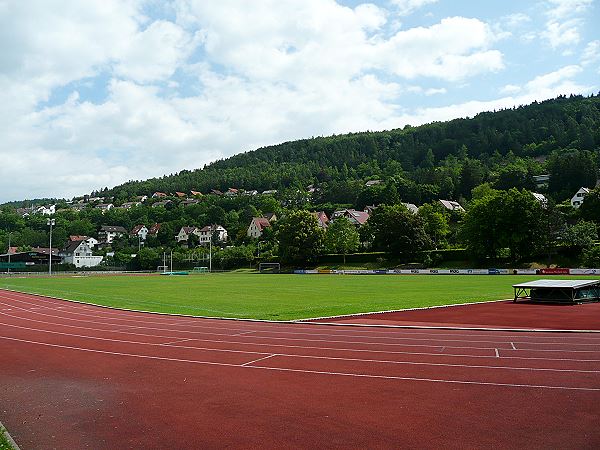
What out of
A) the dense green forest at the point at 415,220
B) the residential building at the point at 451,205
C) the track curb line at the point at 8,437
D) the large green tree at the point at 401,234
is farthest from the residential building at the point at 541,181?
the track curb line at the point at 8,437

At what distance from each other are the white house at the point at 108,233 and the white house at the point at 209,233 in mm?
31788

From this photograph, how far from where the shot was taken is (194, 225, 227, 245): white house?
15650cm

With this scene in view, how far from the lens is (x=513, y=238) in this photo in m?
74.9

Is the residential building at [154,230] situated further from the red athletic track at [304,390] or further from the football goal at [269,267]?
the red athletic track at [304,390]

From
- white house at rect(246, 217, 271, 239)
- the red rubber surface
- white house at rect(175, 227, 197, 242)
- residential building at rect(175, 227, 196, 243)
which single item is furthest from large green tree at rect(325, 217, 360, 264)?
the red rubber surface

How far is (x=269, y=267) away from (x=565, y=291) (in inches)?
3066

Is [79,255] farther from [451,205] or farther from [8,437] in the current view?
[8,437]

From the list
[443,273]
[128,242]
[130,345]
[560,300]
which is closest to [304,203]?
[128,242]

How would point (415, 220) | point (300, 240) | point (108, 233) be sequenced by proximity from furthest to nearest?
point (108, 233), point (300, 240), point (415, 220)

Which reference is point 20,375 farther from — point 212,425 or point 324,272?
point 324,272

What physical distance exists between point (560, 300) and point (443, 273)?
46589mm

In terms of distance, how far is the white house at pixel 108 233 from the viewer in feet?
568

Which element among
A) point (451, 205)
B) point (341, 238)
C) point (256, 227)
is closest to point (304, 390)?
point (341, 238)

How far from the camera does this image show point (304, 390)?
1101 cm
